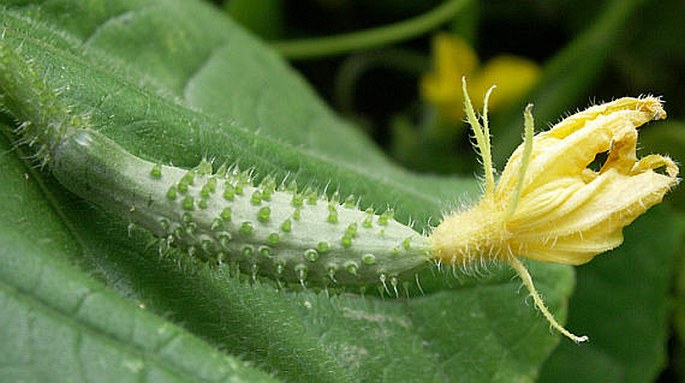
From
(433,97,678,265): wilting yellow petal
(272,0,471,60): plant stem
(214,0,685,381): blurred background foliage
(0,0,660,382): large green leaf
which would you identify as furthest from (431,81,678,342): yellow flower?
(272,0,471,60): plant stem

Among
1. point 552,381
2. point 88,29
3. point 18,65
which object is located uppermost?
point 18,65

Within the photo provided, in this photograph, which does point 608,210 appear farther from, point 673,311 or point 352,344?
point 673,311

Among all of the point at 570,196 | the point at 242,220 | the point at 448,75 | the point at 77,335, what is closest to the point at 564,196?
the point at 570,196

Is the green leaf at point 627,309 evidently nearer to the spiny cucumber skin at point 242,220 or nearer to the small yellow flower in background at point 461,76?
the small yellow flower in background at point 461,76

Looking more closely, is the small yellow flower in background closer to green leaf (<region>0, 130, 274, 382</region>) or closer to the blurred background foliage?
the blurred background foliage

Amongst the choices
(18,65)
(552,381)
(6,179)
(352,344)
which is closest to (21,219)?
(6,179)

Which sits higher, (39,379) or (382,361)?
(39,379)

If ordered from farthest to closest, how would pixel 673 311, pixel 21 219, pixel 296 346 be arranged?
pixel 673 311 < pixel 296 346 < pixel 21 219

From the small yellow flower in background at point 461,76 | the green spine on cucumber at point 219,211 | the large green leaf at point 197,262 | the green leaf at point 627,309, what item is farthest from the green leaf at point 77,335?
the small yellow flower in background at point 461,76
